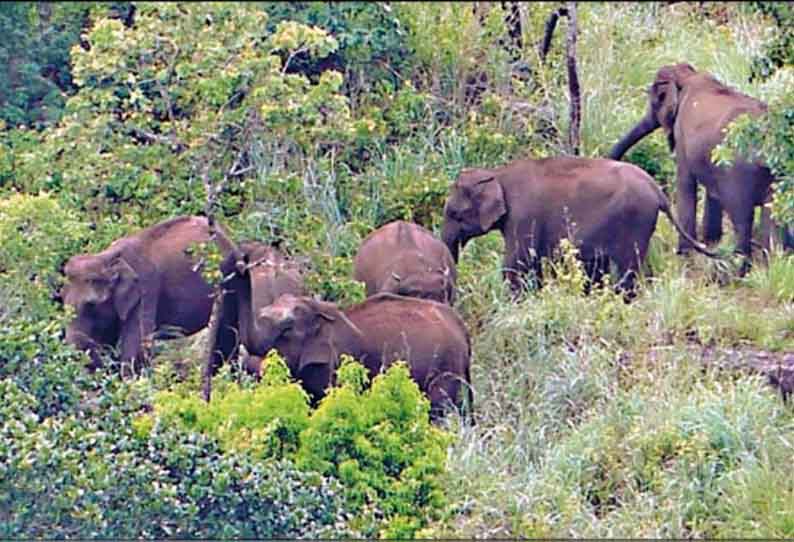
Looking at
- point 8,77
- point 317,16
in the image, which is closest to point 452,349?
point 317,16

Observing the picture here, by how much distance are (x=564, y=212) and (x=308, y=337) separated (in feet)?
8.28

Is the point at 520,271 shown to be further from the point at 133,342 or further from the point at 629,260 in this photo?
the point at 133,342

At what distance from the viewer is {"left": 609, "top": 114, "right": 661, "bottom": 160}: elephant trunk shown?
12.8 m

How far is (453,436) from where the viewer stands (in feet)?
28.2

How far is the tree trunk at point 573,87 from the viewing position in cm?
1255

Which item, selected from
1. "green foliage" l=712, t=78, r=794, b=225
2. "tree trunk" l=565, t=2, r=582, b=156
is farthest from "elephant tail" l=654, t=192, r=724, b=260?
"green foliage" l=712, t=78, r=794, b=225

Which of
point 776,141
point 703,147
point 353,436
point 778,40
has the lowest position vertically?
point 353,436

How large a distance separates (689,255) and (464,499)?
161 inches

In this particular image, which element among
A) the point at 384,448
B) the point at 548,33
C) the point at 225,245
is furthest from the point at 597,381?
the point at 548,33

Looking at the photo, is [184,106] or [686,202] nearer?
[184,106]

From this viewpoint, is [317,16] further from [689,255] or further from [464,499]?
[464,499]

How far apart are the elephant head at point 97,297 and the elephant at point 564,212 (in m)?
2.27

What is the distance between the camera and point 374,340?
9.59 metres

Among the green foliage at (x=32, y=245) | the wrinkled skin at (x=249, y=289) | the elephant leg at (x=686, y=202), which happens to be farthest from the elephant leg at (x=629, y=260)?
the green foliage at (x=32, y=245)
